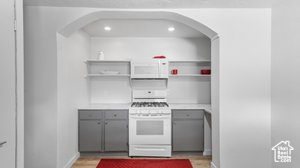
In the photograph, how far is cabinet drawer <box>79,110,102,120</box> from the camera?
3779 mm

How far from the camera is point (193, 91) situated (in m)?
4.56

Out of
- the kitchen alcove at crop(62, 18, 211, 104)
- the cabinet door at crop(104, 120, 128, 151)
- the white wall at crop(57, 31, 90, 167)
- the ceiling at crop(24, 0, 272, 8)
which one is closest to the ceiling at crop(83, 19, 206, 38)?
the kitchen alcove at crop(62, 18, 211, 104)

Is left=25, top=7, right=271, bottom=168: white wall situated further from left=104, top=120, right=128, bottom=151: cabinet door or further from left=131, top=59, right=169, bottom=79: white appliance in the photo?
left=104, top=120, right=128, bottom=151: cabinet door

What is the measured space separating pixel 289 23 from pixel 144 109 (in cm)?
255

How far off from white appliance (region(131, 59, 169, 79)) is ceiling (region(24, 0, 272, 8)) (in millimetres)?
1678

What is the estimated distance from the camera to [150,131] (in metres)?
3.74

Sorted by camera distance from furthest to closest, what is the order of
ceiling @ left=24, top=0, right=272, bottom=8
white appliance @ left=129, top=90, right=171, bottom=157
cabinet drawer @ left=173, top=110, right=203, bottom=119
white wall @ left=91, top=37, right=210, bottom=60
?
white wall @ left=91, top=37, right=210, bottom=60 < cabinet drawer @ left=173, top=110, right=203, bottom=119 < white appliance @ left=129, top=90, right=171, bottom=157 < ceiling @ left=24, top=0, right=272, bottom=8

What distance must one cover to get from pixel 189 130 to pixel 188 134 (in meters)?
0.08

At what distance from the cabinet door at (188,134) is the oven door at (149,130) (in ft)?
0.62

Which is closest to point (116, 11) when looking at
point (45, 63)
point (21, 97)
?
point (45, 63)

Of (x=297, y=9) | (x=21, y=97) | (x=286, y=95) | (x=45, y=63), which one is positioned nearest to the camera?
(x=21, y=97)

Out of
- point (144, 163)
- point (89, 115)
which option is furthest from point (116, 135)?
point (144, 163)

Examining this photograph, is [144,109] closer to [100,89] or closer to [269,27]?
[100,89]

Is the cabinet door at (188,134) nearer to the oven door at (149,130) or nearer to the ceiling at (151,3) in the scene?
the oven door at (149,130)
